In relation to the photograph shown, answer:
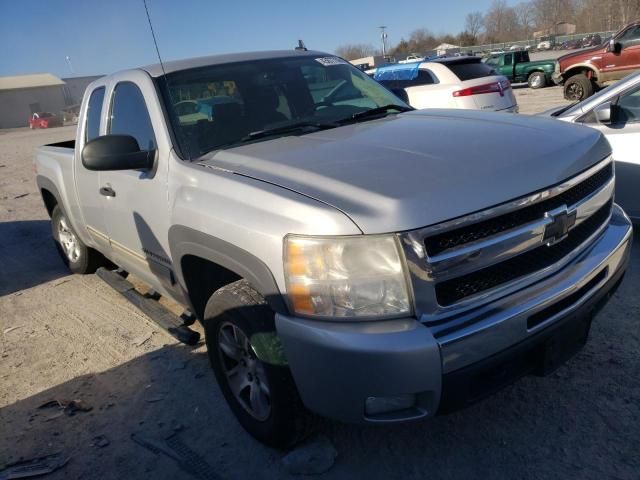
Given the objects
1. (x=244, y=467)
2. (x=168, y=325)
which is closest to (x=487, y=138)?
(x=244, y=467)

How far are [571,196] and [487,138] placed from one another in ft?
1.51

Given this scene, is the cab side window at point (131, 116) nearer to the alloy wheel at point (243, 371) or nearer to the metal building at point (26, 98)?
the alloy wheel at point (243, 371)

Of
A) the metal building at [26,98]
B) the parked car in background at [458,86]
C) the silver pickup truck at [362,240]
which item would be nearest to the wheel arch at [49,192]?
the silver pickup truck at [362,240]

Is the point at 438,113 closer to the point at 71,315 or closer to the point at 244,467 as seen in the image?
the point at 244,467

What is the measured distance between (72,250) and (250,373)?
3.66 m

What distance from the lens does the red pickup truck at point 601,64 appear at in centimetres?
1448

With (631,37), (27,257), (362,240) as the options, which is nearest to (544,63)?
(631,37)

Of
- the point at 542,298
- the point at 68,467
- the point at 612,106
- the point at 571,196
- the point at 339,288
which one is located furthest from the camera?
the point at 612,106

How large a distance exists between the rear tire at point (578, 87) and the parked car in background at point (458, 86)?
20.7ft

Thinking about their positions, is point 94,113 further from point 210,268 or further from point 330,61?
point 210,268

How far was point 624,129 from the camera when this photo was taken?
473cm

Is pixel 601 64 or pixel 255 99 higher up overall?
pixel 255 99

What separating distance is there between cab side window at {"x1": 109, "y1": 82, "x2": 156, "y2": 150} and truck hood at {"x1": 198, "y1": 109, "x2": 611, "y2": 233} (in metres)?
0.61

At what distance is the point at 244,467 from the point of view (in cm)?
267
